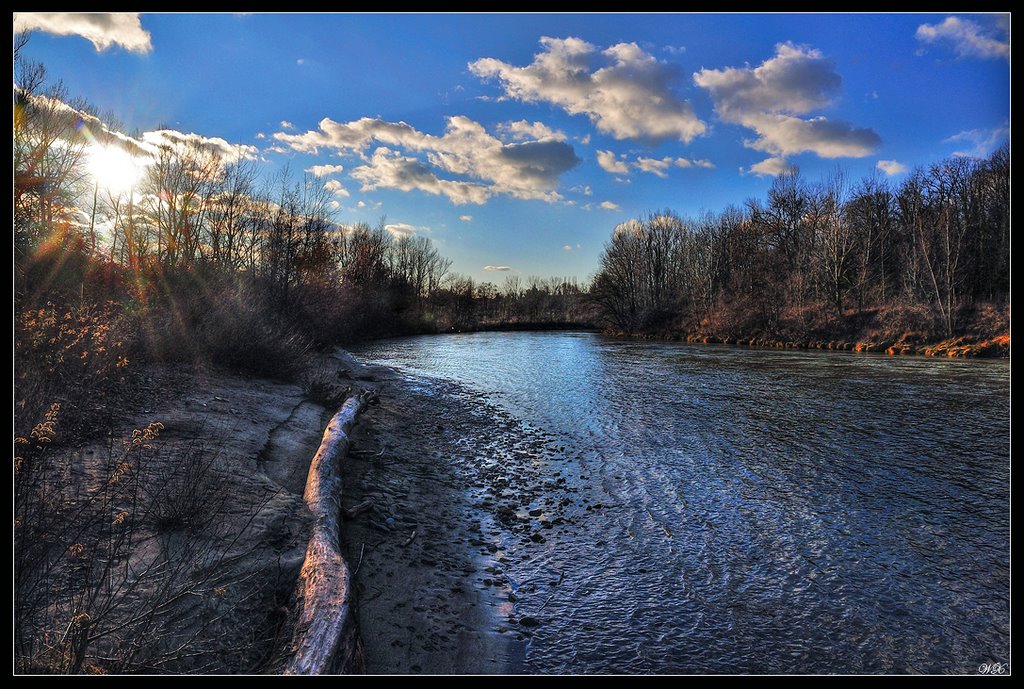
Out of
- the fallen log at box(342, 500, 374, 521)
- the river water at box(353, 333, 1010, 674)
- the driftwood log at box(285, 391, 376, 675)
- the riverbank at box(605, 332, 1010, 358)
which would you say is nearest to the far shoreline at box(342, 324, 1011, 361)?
the riverbank at box(605, 332, 1010, 358)

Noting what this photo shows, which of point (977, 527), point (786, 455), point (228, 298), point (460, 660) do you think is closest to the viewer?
point (460, 660)

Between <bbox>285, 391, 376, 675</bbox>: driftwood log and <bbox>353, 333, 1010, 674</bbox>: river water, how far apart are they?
4.56 feet

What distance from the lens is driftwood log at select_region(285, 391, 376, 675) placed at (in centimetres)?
317

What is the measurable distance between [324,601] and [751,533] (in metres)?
4.88

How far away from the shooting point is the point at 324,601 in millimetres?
3748

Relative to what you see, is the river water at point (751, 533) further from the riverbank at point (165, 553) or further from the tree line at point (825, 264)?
the tree line at point (825, 264)

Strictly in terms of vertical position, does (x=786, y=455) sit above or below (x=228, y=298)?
below

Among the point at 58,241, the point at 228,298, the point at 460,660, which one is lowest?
the point at 460,660

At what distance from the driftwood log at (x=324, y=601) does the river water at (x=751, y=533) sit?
1.39 meters

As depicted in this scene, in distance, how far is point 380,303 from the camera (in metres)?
53.4
